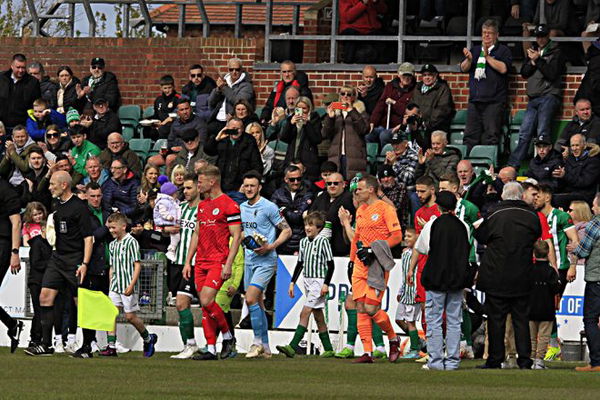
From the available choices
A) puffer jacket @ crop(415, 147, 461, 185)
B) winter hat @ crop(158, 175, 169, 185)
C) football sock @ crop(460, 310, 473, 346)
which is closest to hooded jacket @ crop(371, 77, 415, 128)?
puffer jacket @ crop(415, 147, 461, 185)

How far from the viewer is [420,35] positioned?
982 inches

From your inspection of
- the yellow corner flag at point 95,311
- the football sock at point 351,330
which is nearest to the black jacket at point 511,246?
the football sock at point 351,330

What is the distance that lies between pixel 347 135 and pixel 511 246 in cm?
635

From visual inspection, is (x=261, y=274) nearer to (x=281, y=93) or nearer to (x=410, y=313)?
(x=410, y=313)

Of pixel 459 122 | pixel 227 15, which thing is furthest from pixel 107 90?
pixel 227 15

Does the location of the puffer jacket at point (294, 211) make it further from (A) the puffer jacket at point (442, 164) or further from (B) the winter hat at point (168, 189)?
(A) the puffer jacket at point (442, 164)

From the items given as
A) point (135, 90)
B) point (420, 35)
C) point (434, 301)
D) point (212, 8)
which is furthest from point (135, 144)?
point (212, 8)

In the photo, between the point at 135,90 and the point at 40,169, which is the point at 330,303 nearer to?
the point at 40,169

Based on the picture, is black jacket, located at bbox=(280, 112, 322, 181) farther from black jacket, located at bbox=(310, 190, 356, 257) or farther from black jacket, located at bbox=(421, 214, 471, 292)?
black jacket, located at bbox=(421, 214, 471, 292)

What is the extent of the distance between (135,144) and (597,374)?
1127 cm

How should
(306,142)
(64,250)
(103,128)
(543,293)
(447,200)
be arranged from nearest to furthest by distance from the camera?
(447,200), (543,293), (64,250), (306,142), (103,128)

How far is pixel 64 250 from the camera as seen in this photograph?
18219mm

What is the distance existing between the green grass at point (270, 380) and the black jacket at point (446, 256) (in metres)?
0.91

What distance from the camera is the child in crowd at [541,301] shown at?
1706 cm
